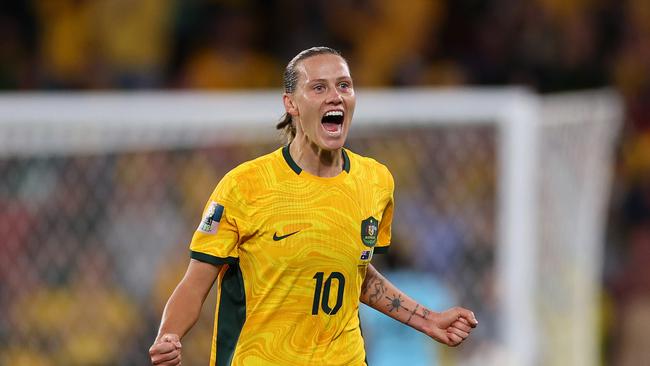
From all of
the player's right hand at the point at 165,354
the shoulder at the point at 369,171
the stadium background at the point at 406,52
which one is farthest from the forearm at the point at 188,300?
the stadium background at the point at 406,52

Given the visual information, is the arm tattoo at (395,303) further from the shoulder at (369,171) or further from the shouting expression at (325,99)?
the shouting expression at (325,99)

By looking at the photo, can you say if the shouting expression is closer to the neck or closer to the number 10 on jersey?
the neck

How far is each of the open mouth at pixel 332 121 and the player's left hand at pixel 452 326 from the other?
597 millimetres

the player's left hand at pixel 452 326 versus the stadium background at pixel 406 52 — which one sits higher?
the stadium background at pixel 406 52

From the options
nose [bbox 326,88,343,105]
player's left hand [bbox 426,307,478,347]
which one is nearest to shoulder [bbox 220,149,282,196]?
nose [bbox 326,88,343,105]

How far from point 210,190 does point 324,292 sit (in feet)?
9.05

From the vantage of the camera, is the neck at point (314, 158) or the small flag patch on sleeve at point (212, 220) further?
the neck at point (314, 158)

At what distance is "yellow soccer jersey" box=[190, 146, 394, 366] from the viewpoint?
3.52m

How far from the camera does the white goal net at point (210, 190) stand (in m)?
6.01

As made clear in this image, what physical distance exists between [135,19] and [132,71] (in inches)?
17.3

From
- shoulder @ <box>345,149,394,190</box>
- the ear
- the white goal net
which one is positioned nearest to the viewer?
the ear

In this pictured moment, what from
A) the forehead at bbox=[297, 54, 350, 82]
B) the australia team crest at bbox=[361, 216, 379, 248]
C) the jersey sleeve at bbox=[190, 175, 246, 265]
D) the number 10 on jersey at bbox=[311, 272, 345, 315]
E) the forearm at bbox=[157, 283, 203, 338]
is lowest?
the forearm at bbox=[157, 283, 203, 338]

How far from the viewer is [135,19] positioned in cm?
952

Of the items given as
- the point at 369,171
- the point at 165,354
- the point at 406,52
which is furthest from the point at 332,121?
the point at 406,52
